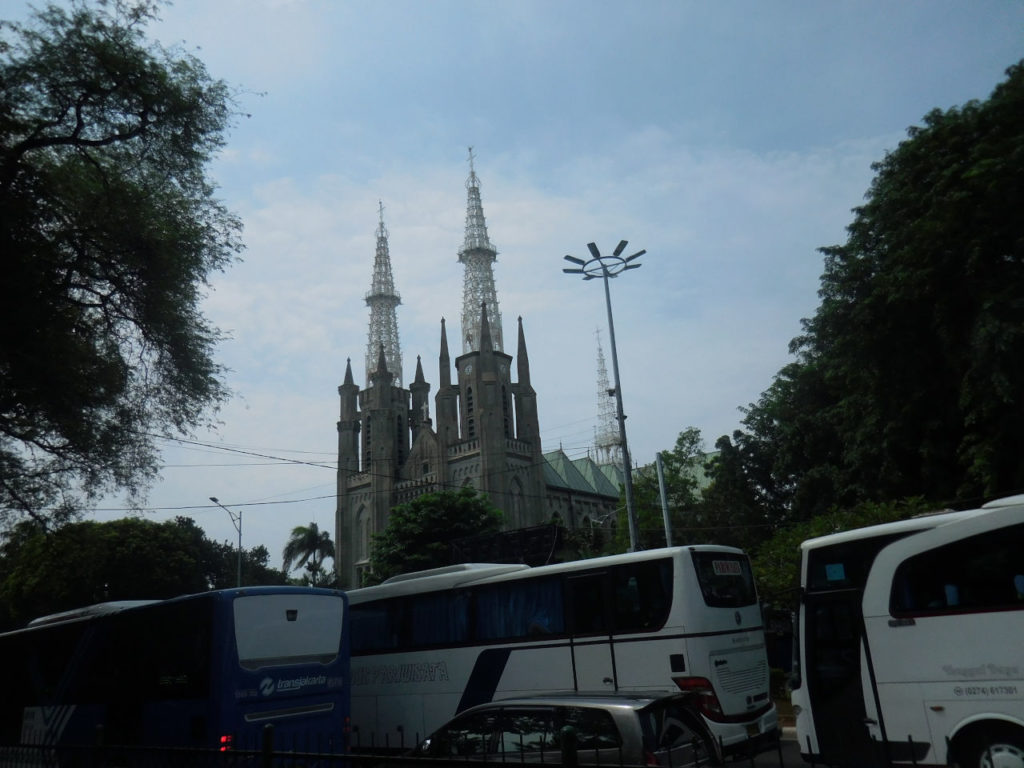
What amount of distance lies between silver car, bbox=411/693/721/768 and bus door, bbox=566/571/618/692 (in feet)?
14.1

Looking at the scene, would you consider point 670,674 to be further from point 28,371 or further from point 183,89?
point 183,89

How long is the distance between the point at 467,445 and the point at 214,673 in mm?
54119

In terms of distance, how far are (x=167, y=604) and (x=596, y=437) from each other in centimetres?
9039

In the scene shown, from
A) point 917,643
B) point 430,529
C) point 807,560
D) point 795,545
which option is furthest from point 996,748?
point 430,529

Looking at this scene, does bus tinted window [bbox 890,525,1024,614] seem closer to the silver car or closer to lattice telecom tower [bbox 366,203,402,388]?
the silver car

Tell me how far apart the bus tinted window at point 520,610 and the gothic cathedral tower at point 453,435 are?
4751 cm

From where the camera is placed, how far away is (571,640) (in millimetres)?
11461

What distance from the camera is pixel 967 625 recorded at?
25.6 feet

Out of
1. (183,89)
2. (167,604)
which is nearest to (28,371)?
(167,604)

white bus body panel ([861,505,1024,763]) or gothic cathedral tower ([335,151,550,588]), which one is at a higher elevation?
gothic cathedral tower ([335,151,550,588])

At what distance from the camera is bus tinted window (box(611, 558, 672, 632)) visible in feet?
34.8

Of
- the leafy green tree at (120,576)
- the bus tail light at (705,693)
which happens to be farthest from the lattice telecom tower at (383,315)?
the bus tail light at (705,693)

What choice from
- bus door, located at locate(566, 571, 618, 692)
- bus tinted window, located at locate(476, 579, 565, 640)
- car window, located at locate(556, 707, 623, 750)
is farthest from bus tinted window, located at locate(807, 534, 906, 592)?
car window, located at locate(556, 707, 623, 750)

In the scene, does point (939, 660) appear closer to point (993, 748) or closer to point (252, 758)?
point (993, 748)
